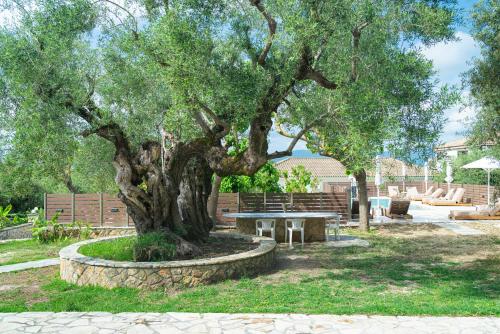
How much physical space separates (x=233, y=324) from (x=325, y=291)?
2.41m

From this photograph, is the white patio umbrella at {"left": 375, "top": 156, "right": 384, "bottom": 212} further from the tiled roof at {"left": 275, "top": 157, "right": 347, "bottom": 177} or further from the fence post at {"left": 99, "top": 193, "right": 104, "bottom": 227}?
the tiled roof at {"left": 275, "top": 157, "right": 347, "bottom": 177}

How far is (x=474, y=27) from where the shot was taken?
11609mm

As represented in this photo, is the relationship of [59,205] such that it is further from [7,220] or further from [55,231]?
[7,220]

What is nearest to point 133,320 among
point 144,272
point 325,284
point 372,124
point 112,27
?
point 144,272

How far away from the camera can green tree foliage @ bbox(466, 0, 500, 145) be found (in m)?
11.3

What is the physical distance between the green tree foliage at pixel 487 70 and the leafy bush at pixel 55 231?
12311 mm

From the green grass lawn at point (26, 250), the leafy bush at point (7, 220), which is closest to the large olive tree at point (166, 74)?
the green grass lawn at point (26, 250)

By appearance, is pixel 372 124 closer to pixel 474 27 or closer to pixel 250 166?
pixel 250 166

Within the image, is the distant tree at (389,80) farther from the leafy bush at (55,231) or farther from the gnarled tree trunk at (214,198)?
the leafy bush at (55,231)

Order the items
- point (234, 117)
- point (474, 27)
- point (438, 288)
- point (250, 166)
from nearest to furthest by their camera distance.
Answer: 1. point (438, 288)
2. point (234, 117)
3. point (250, 166)
4. point (474, 27)

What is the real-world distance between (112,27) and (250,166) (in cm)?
387

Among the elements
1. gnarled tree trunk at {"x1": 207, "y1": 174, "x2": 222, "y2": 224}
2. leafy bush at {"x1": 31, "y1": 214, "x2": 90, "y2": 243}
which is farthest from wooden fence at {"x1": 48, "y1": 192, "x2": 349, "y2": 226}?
leafy bush at {"x1": 31, "y1": 214, "x2": 90, "y2": 243}

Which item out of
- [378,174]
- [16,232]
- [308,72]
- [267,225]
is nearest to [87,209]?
[16,232]

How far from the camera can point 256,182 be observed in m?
20.2
